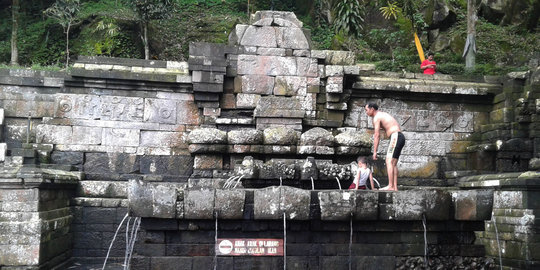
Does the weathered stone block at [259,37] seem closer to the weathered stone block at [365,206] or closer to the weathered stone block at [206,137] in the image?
the weathered stone block at [206,137]

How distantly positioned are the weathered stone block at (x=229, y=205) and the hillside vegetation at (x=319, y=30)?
32.0 ft

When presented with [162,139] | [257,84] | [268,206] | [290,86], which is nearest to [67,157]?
[162,139]

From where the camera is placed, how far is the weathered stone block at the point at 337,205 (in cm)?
619

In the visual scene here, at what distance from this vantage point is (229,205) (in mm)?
6094

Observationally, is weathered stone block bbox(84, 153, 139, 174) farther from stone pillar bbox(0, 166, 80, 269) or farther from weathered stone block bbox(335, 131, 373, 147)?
weathered stone block bbox(335, 131, 373, 147)

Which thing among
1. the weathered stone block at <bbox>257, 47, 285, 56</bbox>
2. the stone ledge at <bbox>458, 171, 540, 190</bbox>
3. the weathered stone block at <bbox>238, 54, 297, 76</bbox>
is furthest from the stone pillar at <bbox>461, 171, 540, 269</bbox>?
the weathered stone block at <bbox>257, 47, 285, 56</bbox>

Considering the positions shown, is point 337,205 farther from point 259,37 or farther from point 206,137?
point 259,37

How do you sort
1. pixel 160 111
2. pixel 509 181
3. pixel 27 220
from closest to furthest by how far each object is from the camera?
1. pixel 27 220
2. pixel 509 181
3. pixel 160 111

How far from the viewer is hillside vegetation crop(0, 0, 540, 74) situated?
53.1 ft

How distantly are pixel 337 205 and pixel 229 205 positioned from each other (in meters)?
1.38

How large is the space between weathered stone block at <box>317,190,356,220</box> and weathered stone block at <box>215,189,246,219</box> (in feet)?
3.37

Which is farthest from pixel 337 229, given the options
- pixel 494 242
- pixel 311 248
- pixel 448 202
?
pixel 494 242

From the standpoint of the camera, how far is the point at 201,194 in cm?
611

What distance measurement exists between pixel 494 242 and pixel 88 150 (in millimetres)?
8223
